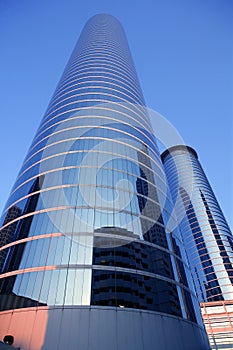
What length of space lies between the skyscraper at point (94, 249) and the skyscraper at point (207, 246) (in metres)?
44.4

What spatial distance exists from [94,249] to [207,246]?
7947cm

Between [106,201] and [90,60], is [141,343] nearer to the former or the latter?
[106,201]

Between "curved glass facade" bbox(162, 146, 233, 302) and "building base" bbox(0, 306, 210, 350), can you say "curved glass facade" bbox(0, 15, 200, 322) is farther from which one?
"curved glass facade" bbox(162, 146, 233, 302)

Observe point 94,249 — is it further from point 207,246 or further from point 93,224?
point 207,246

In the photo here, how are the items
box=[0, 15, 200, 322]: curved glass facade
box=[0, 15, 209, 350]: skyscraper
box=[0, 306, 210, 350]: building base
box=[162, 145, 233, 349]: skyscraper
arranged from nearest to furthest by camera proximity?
box=[0, 306, 210, 350]: building base, box=[0, 15, 209, 350]: skyscraper, box=[0, 15, 200, 322]: curved glass facade, box=[162, 145, 233, 349]: skyscraper

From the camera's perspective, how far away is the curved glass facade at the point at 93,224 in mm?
21094

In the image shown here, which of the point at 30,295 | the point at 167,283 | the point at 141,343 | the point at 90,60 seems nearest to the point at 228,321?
the point at 167,283

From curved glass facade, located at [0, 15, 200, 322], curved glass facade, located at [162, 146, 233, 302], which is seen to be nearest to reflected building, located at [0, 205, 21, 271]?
curved glass facade, located at [0, 15, 200, 322]

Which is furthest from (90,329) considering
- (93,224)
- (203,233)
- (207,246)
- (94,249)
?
(203,233)

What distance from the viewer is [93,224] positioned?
24.9 m

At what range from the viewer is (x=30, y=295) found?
2038 cm

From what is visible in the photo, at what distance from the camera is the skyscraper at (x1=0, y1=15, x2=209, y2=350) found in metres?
18.5

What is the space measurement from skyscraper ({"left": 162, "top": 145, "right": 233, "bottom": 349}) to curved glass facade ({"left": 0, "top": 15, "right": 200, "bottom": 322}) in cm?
4460

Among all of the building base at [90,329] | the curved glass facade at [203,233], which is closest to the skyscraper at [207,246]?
the curved glass facade at [203,233]
